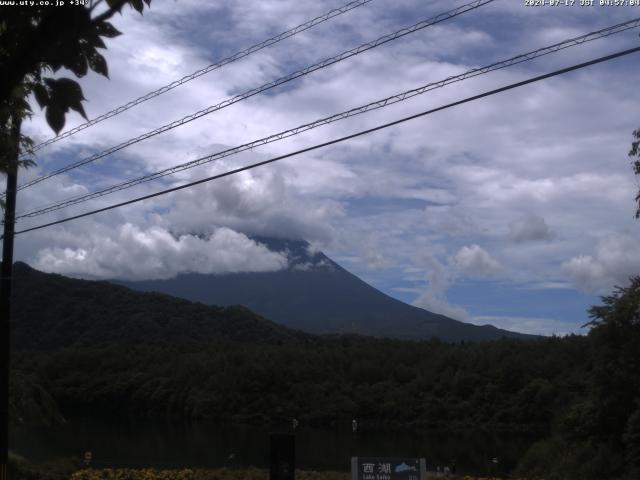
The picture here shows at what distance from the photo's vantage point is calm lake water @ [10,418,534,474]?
34.8m

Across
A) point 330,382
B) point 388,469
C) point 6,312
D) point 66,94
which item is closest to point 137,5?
point 66,94

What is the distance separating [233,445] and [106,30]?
47.3m

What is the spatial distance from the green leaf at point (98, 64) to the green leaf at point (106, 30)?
0.12 m

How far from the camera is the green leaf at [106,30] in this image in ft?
10.6

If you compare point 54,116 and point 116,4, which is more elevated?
point 116,4

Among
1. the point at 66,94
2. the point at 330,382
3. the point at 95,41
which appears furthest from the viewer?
the point at 330,382

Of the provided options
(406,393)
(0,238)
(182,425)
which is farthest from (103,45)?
(406,393)

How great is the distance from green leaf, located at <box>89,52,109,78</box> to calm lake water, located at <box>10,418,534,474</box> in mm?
27053

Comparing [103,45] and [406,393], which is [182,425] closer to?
[406,393]

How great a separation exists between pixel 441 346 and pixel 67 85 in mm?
87355

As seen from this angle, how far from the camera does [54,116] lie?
3.16 metres

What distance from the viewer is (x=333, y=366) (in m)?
81.7

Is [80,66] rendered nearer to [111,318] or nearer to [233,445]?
[233,445]

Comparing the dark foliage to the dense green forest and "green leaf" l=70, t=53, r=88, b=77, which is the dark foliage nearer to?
the dense green forest
